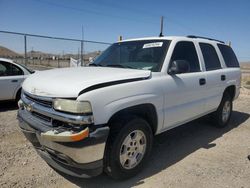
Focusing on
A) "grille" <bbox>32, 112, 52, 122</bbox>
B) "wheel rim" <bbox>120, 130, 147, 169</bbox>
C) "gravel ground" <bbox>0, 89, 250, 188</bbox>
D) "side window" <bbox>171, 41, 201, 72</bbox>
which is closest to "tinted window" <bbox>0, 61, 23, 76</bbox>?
"gravel ground" <bbox>0, 89, 250, 188</bbox>

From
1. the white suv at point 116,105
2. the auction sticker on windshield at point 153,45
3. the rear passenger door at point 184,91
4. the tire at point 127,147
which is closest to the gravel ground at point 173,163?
the tire at point 127,147

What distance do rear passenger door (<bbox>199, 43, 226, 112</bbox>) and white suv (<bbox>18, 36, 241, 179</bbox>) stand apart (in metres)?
0.06

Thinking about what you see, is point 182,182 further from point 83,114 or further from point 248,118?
point 248,118

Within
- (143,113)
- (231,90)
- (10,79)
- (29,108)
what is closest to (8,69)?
(10,79)

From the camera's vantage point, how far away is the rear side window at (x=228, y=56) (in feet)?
19.0

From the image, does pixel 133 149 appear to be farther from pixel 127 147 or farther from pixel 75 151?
pixel 75 151

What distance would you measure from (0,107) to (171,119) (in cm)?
541

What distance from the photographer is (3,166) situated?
3.66m

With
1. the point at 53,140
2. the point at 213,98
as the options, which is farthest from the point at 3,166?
the point at 213,98

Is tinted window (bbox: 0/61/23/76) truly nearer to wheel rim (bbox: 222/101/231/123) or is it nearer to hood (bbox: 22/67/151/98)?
hood (bbox: 22/67/151/98)

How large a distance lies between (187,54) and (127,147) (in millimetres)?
2103

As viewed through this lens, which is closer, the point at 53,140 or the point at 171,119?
the point at 53,140

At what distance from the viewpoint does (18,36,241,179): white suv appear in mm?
2729

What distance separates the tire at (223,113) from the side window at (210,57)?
0.86 metres
